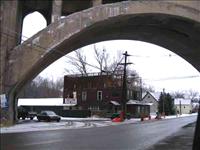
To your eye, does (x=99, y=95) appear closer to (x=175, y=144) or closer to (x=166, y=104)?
(x=166, y=104)

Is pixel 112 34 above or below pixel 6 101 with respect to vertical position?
above

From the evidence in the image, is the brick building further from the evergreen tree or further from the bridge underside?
the bridge underside

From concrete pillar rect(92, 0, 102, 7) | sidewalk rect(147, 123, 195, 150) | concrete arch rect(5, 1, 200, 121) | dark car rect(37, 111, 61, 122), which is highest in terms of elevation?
concrete pillar rect(92, 0, 102, 7)

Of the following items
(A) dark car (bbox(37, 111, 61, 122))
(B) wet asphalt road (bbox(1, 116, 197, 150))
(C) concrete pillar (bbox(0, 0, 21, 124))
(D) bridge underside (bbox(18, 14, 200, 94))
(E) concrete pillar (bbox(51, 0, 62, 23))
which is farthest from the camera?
(A) dark car (bbox(37, 111, 61, 122))

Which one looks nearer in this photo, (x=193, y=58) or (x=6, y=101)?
(x=6, y=101)

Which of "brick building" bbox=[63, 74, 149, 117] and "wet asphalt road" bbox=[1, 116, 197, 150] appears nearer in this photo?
"wet asphalt road" bbox=[1, 116, 197, 150]

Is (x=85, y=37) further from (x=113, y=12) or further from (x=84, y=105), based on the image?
(x=84, y=105)

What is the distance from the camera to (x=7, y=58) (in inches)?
1110

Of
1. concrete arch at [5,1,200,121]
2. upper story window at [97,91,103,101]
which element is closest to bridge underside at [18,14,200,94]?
concrete arch at [5,1,200,121]

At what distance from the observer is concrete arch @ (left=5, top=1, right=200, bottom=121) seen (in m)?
26.5

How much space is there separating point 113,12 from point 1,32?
24.4ft

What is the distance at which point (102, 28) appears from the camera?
29.6m

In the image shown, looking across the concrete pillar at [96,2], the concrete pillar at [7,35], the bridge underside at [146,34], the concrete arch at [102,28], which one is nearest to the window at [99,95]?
the bridge underside at [146,34]

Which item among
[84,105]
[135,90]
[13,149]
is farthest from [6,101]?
[135,90]
